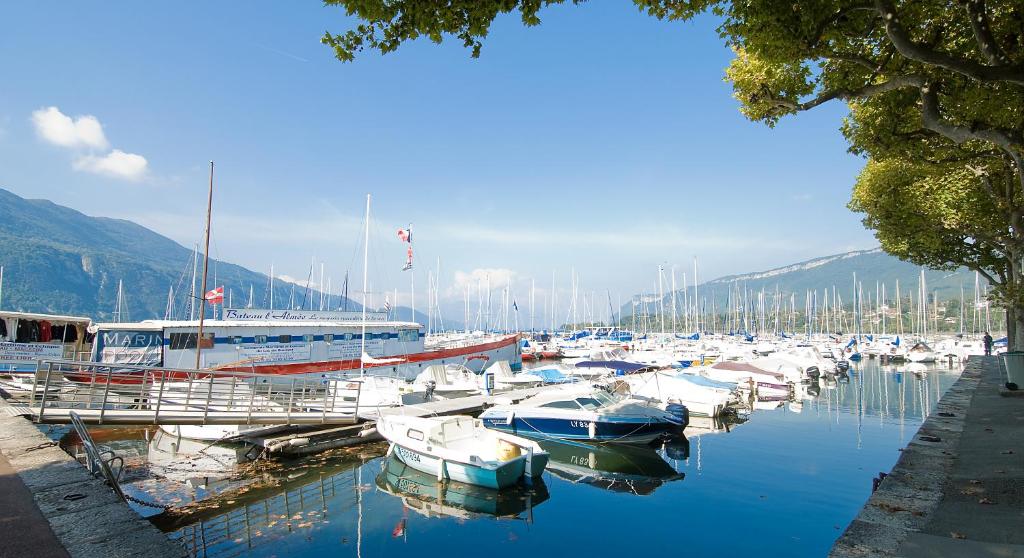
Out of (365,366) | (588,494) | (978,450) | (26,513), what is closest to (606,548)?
(588,494)

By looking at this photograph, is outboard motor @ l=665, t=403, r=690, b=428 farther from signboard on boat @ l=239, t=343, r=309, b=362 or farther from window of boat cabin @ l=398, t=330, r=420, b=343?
signboard on boat @ l=239, t=343, r=309, b=362

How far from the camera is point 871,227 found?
2403cm

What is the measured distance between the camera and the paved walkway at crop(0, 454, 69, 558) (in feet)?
20.6

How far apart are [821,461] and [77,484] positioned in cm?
2018

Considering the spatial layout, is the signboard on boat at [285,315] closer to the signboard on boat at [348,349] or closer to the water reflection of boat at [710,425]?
the signboard on boat at [348,349]

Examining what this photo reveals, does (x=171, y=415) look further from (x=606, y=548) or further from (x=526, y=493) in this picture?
(x=606, y=548)

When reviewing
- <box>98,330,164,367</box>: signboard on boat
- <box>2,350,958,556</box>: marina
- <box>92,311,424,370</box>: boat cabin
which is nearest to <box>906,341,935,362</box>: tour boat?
<box>2,350,958,556</box>: marina

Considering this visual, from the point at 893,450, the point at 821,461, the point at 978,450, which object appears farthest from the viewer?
the point at 893,450

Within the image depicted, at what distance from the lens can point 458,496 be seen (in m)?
13.4

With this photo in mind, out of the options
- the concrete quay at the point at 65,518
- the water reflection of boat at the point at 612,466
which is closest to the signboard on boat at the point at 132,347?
the concrete quay at the point at 65,518

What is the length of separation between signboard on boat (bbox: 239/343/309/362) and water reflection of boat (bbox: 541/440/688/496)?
20.9 meters

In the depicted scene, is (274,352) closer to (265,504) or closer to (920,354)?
(265,504)

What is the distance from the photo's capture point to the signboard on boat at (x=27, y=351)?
27700 millimetres

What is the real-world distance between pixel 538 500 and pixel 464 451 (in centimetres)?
243
